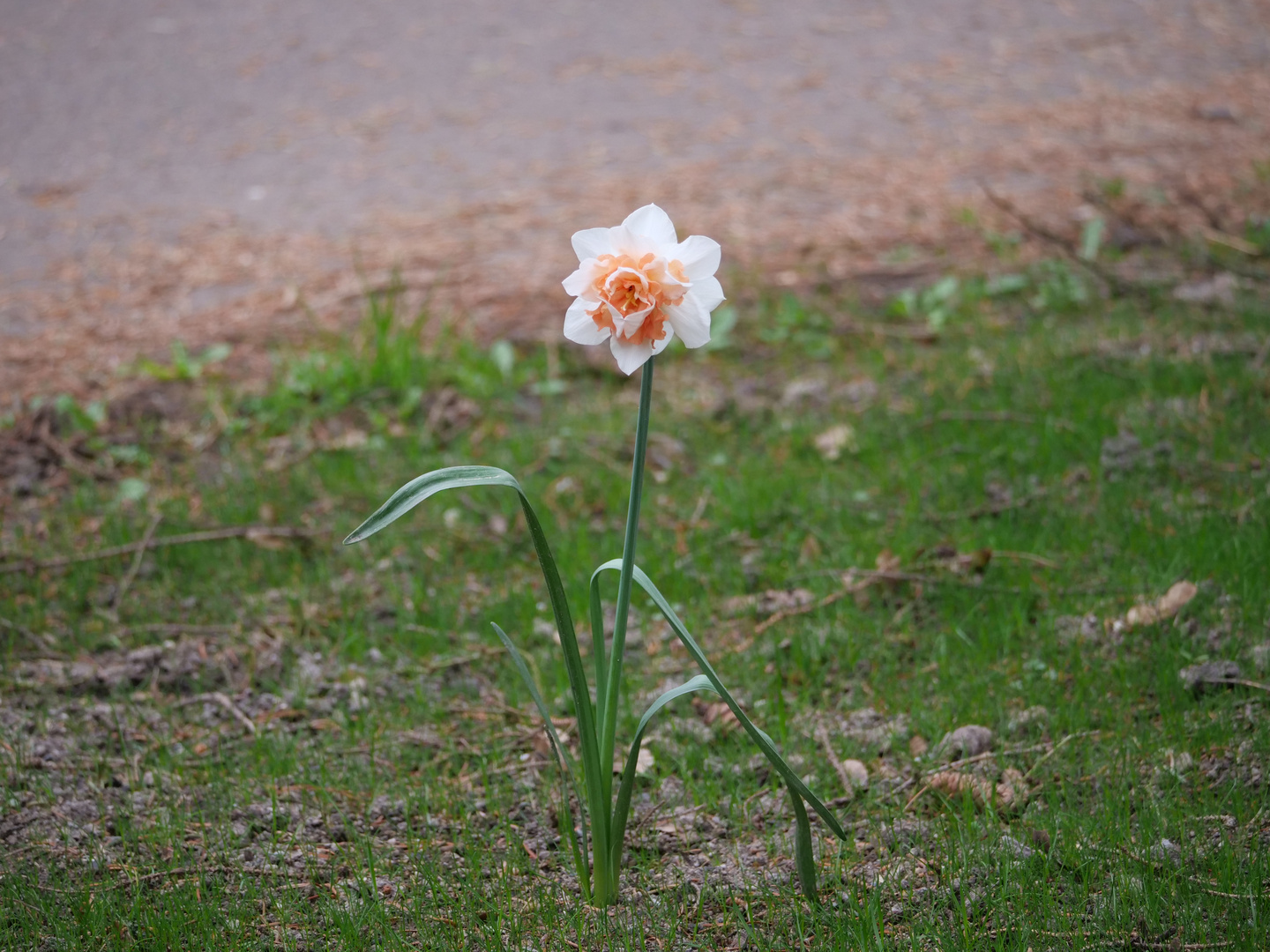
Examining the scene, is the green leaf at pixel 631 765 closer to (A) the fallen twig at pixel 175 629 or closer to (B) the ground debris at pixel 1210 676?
(B) the ground debris at pixel 1210 676

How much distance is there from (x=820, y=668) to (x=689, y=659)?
32 centimetres

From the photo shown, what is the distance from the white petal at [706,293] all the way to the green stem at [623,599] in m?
0.11

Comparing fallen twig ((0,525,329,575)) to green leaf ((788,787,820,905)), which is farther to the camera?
fallen twig ((0,525,329,575))

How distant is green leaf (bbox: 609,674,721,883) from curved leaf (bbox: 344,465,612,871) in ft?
→ 0.06

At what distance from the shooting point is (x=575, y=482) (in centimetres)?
344

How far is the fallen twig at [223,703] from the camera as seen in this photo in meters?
2.37

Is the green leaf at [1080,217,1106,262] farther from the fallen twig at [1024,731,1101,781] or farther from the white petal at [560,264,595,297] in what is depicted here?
the white petal at [560,264,595,297]

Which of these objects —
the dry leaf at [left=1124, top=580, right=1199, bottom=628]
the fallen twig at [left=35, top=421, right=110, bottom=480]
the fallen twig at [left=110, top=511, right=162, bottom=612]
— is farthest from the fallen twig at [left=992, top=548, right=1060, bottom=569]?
the fallen twig at [left=35, top=421, right=110, bottom=480]

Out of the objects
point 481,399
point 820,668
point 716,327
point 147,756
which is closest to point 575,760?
point 820,668

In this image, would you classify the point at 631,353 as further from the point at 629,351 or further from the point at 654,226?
the point at 654,226

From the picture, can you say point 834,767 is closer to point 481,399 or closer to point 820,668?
point 820,668

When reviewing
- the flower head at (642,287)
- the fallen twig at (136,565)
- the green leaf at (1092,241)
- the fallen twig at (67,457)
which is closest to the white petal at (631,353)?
the flower head at (642,287)

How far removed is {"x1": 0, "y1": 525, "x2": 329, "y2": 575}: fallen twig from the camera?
2.97 m

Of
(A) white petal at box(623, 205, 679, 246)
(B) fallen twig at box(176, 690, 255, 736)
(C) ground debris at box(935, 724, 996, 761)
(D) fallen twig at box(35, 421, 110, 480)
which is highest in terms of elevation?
(A) white petal at box(623, 205, 679, 246)
